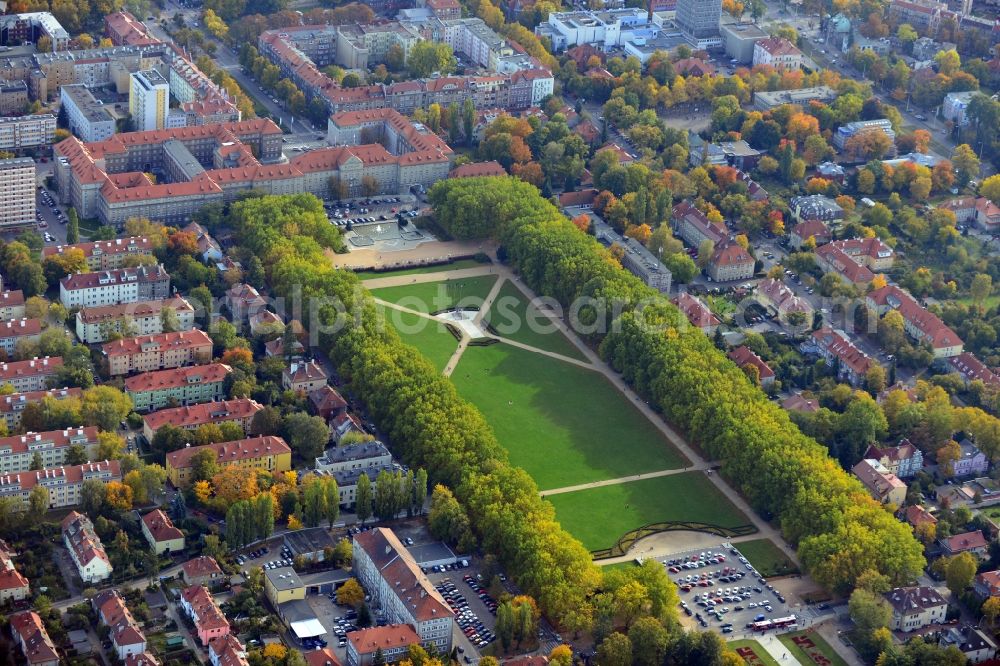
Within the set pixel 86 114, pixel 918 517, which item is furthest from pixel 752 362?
pixel 86 114

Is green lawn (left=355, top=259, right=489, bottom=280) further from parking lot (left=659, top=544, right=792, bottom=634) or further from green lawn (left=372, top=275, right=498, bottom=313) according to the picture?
parking lot (left=659, top=544, right=792, bottom=634)

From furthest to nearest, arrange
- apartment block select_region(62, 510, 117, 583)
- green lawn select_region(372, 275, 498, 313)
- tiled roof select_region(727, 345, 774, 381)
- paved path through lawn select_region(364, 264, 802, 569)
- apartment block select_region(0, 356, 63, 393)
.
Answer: green lawn select_region(372, 275, 498, 313), tiled roof select_region(727, 345, 774, 381), apartment block select_region(0, 356, 63, 393), paved path through lawn select_region(364, 264, 802, 569), apartment block select_region(62, 510, 117, 583)

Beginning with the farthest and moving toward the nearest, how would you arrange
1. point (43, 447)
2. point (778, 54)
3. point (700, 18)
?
point (700, 18)
point (778, 54)
point (43, 447)

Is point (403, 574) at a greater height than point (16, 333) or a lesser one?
greater

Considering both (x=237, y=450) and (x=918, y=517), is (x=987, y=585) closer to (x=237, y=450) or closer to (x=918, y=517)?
(x=918, y=517)

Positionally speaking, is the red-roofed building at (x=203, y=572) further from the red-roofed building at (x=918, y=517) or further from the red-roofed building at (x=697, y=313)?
the red-roofed building at (x=697, y=313)

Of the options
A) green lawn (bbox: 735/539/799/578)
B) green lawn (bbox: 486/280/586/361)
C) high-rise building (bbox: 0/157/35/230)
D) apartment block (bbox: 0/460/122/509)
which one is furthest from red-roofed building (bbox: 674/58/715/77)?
apartment block (bbox: 0/460/122/509)
